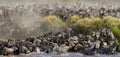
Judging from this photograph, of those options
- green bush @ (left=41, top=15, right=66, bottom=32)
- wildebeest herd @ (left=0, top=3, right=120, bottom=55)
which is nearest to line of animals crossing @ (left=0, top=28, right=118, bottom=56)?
wildebeest herd @ (left=0, top=3, right=120, bottom=55)

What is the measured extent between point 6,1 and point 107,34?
88.5 metres

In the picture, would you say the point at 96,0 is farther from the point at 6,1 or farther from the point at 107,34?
the point at 107,34

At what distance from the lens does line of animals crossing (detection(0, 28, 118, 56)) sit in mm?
88375

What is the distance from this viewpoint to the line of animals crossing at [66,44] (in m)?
88.4

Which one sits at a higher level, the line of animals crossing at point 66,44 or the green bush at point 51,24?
the line of animals crossing at point 66,44

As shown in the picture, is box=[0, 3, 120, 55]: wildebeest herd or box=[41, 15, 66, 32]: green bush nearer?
box=[0, 3, 120, 55]: wildebeest herd

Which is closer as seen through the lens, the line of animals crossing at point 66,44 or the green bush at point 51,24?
the line of animals crossing at point 66,44

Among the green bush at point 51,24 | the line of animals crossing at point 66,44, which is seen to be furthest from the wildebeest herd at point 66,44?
the green bush at point 51,24

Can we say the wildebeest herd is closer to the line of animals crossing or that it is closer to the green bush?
the line of animals crossing

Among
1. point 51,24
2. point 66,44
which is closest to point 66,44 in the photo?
point 66,44

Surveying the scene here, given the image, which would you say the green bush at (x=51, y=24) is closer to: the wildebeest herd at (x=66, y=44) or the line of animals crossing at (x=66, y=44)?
the wildebeest herd at (x=66, y=44)

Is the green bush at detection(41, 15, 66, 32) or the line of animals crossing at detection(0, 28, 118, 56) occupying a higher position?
the line of animals crossing at detection(0, 28, 118, 56)

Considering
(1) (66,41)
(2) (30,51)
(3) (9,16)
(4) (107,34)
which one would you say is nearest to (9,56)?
(2) (30,51)

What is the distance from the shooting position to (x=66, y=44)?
91.7 metres
